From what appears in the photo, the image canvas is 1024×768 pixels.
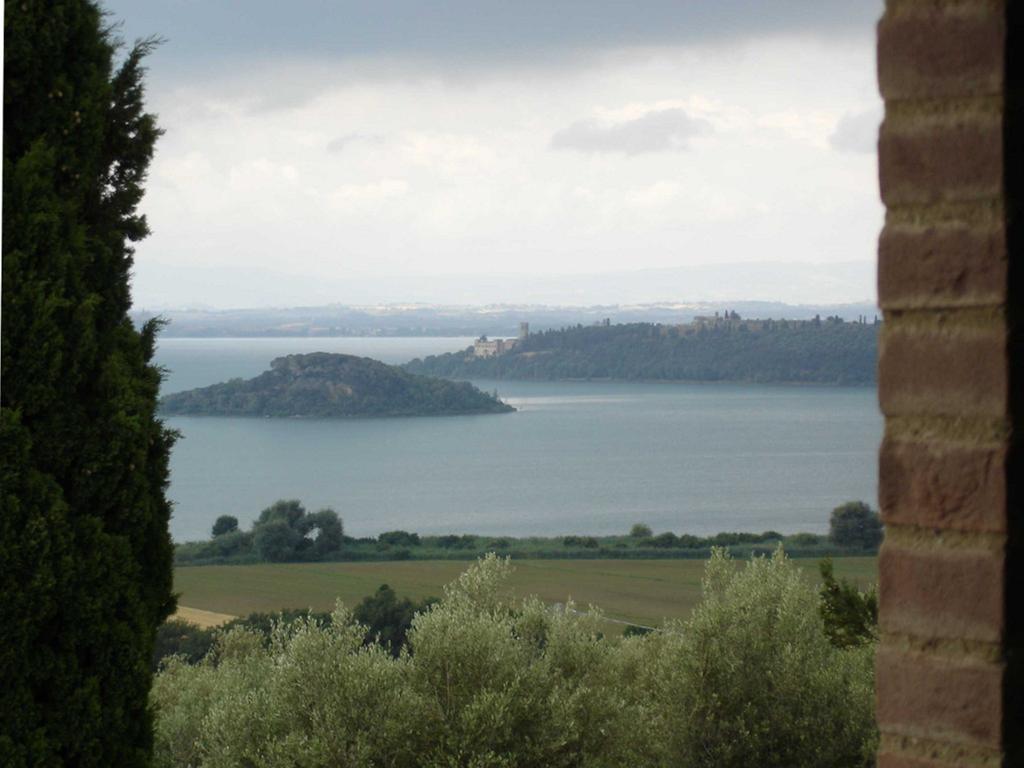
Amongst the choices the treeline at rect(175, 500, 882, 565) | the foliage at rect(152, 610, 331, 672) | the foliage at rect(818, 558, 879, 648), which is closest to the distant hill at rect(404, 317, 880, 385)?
the treeline at rect(175, 500, 882, 565)

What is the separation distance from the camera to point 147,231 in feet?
16.6

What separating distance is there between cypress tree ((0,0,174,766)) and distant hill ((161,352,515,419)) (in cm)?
2404

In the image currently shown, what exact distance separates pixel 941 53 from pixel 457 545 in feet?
67.6

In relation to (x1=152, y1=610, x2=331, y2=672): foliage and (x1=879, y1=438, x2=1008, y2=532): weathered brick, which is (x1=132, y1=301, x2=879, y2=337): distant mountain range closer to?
(x1=152, y1=610, x2=331, y2=672): foliage

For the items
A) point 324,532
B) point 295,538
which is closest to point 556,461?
point 324,532

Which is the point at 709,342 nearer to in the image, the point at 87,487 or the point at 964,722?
the point at 87,487

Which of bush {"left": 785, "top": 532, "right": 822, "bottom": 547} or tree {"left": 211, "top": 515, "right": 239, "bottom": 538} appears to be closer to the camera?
bush {"left": 785, "top": 532, "right": 822, "bottom": 547}

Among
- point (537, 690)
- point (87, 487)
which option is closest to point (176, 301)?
point (537, 690)

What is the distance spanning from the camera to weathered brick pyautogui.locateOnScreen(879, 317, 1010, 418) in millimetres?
691

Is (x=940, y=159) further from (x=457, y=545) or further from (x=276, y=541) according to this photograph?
(x=457, y=545)

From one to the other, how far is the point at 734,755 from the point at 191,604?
33.3 feet

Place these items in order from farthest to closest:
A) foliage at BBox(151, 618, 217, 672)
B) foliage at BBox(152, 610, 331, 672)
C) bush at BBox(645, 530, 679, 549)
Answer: bush at BBox(645, 530, 679, 549), foliage at BBox(151, 618, 217, 672), foliage at BBox(152, 610, 331, 672)

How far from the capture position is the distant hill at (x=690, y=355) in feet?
82.0

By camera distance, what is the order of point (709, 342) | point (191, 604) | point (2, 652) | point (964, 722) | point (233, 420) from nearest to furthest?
point (964, 722), point (2, 652), point (191, 604), point (709, 342), point (233, 420)
